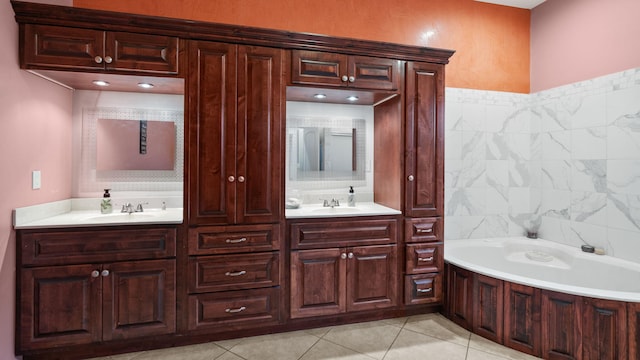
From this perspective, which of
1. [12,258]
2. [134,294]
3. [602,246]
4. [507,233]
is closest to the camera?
[12,258]

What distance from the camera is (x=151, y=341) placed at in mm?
2135

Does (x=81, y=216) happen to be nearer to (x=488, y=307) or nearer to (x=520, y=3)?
(x=488, y=307)

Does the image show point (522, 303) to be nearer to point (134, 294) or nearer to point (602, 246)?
point (602, 246)

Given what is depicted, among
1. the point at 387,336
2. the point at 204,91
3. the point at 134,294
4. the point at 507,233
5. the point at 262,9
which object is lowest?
the point at 387,336

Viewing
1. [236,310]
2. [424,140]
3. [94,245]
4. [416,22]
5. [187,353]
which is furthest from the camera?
[416,22]

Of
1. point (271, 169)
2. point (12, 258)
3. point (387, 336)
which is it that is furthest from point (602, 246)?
point (12, 258)

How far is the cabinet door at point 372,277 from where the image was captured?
243 centimetres

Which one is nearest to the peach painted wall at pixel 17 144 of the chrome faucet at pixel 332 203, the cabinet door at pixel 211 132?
the cabinet door at pixel 211 132

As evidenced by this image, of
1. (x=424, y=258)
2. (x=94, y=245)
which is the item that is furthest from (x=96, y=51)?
(x=424, y=258)

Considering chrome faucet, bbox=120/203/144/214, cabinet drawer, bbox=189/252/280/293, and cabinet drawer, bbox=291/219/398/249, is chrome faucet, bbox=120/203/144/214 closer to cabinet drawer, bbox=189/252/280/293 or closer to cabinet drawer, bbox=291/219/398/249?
cabinet drawer, bbox=189/252/280/293

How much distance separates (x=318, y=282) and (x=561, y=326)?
1.61m

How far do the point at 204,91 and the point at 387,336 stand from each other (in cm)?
222

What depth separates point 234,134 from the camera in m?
2.20

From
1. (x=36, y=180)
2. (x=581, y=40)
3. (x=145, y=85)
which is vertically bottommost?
(x=36, y=180)
